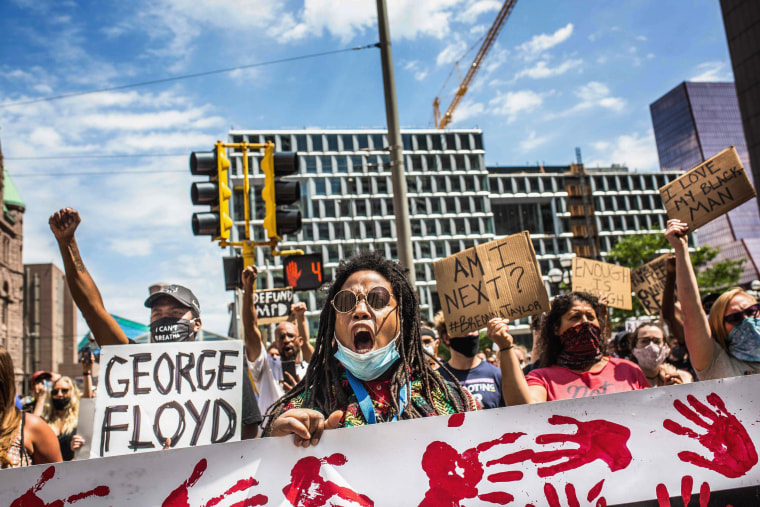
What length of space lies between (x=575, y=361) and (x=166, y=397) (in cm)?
209

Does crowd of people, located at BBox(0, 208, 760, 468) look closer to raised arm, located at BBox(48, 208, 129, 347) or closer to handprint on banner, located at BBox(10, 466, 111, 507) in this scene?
raised arm, located at BBox(48, 208, 129, 347)

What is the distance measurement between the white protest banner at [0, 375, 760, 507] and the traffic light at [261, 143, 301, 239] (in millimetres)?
4596

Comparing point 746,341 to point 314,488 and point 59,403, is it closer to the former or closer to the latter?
point 314,488

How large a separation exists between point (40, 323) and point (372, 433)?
3371 inches

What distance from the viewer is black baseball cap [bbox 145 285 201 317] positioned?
130 inches

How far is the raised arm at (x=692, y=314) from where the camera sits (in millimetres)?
3096

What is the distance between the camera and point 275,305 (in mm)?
6230

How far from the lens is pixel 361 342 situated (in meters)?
2.30

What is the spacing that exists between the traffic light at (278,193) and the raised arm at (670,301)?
12.2 ft

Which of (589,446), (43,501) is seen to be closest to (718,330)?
(589,446)

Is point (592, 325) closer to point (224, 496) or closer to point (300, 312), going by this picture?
point (224, 496)

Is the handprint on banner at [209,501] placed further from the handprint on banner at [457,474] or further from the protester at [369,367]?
the handprint on banner at [457,474]

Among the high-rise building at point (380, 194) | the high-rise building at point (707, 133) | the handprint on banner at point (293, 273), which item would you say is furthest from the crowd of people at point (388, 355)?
the high-rise building at point (707, 133)

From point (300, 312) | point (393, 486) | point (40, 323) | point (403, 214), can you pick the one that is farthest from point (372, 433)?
point (40, 323)
